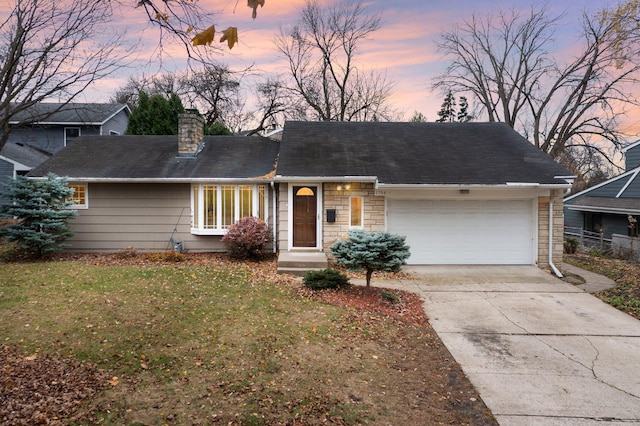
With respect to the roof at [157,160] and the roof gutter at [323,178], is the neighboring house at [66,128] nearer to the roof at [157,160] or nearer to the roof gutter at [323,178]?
the roof at [157,160]

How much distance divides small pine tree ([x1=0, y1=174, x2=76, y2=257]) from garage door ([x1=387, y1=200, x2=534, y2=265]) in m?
9.21

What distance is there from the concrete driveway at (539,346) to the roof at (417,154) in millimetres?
2909

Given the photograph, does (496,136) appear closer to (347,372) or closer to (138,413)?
(347,372)

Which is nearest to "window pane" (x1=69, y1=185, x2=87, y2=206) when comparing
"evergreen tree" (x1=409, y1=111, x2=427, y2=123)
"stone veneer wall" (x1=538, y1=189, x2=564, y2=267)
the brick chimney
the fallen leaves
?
the brick chimney

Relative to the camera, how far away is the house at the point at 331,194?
10500 mm

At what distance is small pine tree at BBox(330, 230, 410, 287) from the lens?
23.2ft

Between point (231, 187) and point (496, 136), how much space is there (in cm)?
939

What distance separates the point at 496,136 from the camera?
13.3 metres

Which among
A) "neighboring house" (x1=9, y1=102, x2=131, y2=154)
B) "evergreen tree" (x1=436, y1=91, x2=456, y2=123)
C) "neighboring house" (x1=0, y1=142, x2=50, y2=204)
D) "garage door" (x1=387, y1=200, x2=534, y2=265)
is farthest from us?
"evergreen tree" (x1=436, y1=91, x2=456, y2=123)

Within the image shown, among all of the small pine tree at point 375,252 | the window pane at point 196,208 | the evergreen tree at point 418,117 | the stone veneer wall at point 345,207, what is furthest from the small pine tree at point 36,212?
the evergreen tree at point 418,117

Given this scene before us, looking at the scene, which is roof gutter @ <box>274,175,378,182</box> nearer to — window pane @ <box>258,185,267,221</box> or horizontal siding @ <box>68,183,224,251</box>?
window pane @ <box>258,185,267,221</box>

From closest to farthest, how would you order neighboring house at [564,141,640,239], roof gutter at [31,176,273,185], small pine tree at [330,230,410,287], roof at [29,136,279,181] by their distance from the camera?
small pine tree at [330,230,410,287]
roof gutter at [31,176,273,185]
roof at [29,136,279,181]
neighboring house at [564,141,640,239]

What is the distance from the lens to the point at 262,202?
38.0 ft

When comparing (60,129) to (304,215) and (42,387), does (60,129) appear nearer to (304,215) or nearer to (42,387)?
(304,215)
